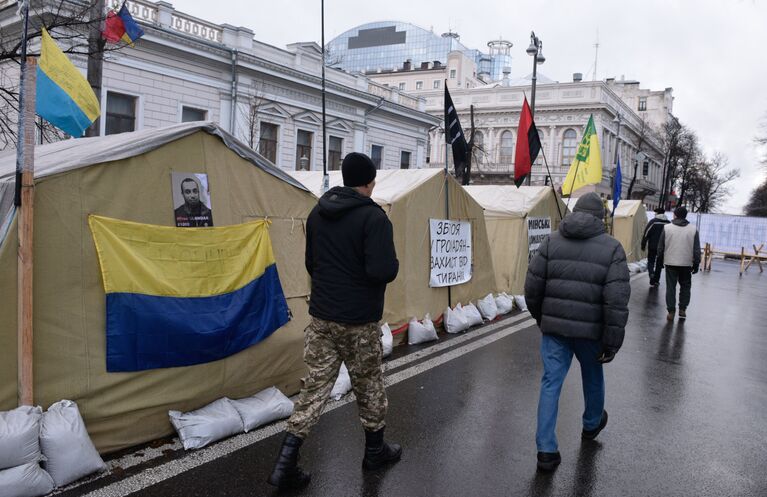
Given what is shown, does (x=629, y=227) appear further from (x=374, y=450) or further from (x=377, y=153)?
(x=374, y=450)

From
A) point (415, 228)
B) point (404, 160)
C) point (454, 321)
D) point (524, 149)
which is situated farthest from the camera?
point (404, 160)

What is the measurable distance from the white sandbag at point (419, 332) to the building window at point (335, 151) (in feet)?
84.2

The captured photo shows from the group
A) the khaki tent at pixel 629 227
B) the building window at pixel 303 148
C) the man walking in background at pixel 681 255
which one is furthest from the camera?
the building window at pixel 303 148

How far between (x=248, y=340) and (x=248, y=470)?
1250 mm

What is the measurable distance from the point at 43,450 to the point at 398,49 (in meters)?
118

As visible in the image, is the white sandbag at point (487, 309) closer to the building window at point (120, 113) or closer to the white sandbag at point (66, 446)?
the white sandbag at point (66, 446)

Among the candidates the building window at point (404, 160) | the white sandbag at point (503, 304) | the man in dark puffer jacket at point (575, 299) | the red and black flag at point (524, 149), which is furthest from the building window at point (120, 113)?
the man in dark puffer jacket at point (575, 299)

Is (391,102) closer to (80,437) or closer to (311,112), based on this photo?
(311,112)

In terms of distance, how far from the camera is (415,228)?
8.01 meters

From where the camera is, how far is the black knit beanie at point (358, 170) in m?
3.78

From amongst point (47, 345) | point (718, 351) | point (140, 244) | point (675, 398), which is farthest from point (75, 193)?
point (718, 351)

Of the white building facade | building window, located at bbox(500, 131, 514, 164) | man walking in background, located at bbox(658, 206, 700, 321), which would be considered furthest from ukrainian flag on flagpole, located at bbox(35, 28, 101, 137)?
building window, located at bbox(500, 131, 514, 164)

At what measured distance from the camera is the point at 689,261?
408 inches

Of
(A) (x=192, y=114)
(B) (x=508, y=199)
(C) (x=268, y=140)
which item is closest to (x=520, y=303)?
(B) (x=508, y=199)
